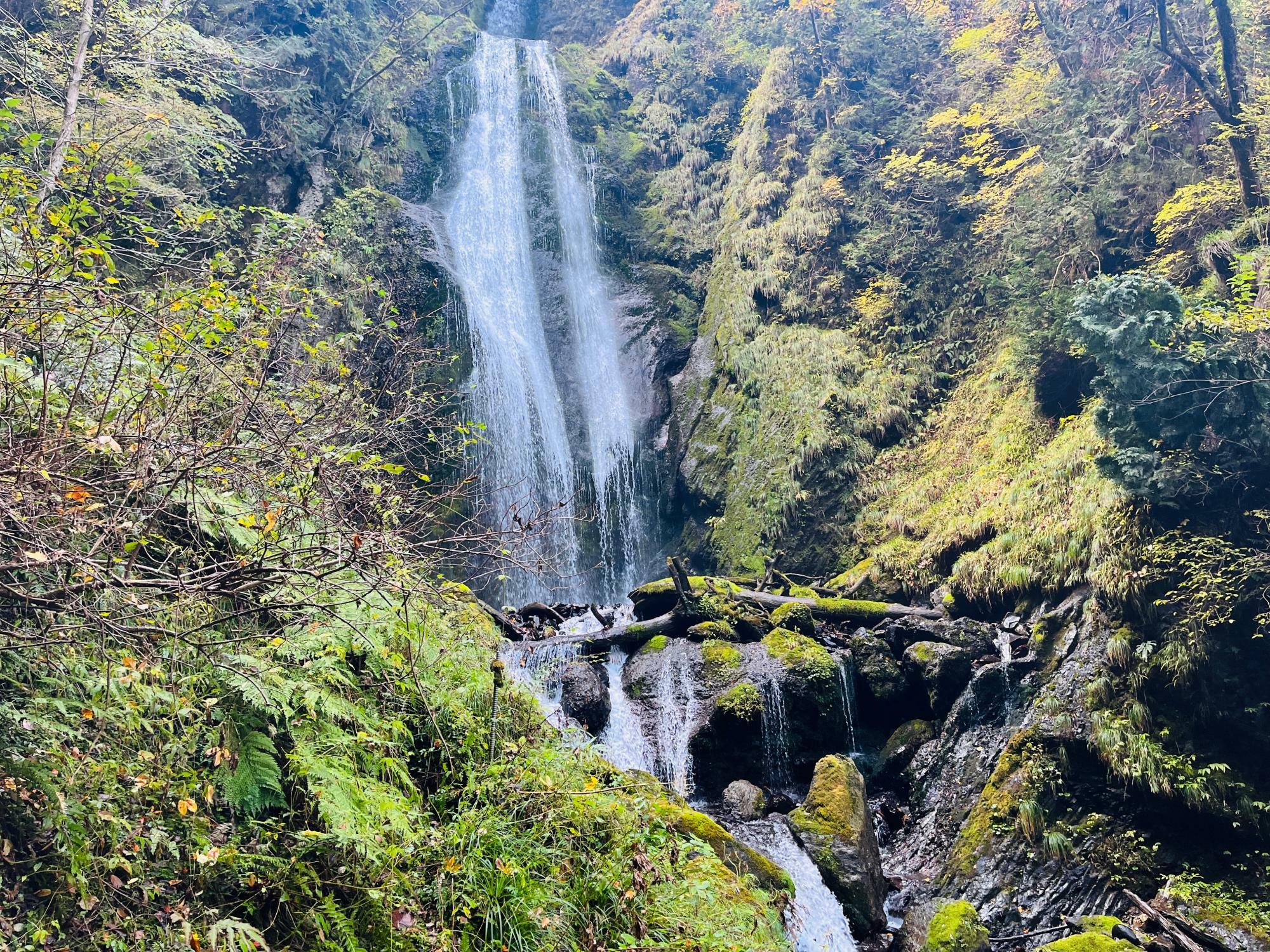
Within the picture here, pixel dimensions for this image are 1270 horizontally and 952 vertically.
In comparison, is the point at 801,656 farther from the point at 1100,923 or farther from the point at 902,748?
the point at 1100,923

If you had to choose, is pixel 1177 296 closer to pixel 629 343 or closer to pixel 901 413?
pixel 901 413

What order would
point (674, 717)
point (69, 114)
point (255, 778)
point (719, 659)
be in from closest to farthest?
point (255, 778)
point (69, 114)
point (674, 717)
point (719, 659)

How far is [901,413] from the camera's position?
1403cm

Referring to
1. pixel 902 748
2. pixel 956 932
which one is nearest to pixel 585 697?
pixel 902 748

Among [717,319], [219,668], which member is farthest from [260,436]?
[717,319]

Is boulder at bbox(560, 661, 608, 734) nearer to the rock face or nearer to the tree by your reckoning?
the rock face

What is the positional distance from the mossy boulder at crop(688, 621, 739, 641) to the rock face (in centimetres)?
282

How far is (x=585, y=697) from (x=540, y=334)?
38.4 feet

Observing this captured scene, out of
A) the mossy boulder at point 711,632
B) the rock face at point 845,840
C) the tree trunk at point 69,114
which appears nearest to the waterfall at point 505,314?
the mossy boulder at point 711,632

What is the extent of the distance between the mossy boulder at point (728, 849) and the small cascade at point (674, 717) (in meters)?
2.54

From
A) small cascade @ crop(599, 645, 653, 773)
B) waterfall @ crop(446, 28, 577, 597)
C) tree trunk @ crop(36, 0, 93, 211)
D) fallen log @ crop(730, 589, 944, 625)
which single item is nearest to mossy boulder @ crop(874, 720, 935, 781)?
fallen log @ crop(730, 589, 944, 625)

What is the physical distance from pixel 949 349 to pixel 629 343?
8.17 m

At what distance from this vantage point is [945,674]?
30.0ft

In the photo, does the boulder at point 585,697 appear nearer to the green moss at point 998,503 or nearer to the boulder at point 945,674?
the boulder at point 945,674
